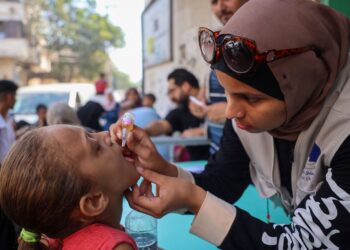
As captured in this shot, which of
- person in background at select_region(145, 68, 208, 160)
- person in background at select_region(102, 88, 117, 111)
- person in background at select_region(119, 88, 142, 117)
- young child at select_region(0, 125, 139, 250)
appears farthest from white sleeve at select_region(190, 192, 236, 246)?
person in background at select_region(102, 88, 117, 111)

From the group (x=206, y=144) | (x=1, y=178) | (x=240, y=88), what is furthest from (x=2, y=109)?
(x=240, y=88)

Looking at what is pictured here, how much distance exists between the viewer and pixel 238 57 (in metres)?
1.06

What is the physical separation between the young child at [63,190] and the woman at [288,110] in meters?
0.11

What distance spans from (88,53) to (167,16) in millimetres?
21609

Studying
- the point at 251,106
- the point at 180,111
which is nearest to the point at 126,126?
the point at 251,106

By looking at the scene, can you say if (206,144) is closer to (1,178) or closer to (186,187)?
(186,187)

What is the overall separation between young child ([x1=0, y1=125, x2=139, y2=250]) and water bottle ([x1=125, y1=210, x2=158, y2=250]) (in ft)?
1.16

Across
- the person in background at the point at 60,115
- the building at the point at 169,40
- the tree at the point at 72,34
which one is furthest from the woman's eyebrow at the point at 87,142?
the tree at the point at 72,34

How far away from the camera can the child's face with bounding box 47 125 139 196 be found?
110 centimetres

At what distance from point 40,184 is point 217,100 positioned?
6.46ft

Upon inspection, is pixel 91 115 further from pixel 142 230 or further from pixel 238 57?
pixel 238 57

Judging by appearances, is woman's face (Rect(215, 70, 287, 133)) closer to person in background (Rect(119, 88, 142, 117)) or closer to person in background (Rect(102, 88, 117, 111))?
person in background (Rect(119, 88, 142, 117))

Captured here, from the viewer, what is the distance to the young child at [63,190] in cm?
102

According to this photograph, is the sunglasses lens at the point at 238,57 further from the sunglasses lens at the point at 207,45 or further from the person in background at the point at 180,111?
the person in background at the point at 180,111
